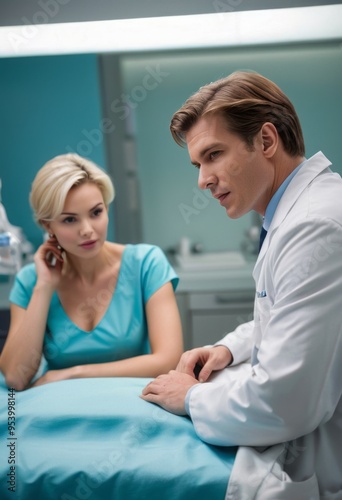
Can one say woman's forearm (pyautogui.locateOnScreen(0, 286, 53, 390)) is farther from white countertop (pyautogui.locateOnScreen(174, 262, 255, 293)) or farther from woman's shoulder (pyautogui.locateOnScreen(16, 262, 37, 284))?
white countertop (pyautogui.locateOnScreen(174, 262, 255, 293))

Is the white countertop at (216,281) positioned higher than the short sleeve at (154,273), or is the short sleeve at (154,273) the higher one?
the short sleeve at (154,273)

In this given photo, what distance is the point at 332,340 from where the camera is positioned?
1.15m

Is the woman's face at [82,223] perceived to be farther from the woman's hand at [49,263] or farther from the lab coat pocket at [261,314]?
the lab coat pocket at [261,314]

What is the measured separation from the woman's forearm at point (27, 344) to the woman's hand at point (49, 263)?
0.04m

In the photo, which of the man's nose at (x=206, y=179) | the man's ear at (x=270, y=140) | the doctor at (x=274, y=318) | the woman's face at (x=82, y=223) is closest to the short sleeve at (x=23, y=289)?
the woman's face at (x=82, y=223)

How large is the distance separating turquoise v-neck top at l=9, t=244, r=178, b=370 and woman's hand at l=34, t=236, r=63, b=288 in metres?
0.07

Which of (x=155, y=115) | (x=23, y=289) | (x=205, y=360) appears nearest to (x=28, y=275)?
(x=23, y=289)

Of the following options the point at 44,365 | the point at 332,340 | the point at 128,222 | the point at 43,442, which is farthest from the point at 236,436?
the point at 128,222

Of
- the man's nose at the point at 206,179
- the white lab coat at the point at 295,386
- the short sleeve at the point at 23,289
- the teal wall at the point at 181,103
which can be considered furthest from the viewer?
the teal wall at the point at 181,103

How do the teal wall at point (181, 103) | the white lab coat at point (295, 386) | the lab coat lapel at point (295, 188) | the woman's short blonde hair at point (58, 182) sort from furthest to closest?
the teal wall at point (181, 103) → the woman's short blonde hair at point (58, 182) → the lab coat lapel at point (295, 188) → the white lab coat at point (295, 386)

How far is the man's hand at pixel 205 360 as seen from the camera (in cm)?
154

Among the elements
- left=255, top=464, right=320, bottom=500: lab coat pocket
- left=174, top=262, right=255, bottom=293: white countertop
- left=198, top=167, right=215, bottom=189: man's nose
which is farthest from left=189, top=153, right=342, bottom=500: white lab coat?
left=174, top=262, right=255, bottom=293: white countertop

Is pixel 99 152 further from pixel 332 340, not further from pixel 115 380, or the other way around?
pixel 332 340

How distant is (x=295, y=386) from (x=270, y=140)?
2.03 ft
